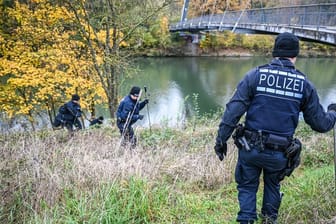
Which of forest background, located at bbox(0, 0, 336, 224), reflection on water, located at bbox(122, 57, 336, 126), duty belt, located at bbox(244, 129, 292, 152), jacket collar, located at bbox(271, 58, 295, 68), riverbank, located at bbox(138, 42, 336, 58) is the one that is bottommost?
reflection on water, located at bbox(122, 57, 336, 126)

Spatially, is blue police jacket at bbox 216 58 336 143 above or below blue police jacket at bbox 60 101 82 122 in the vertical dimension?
above

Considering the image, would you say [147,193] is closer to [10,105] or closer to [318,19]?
[10,105]

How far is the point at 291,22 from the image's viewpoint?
12383 millimetres

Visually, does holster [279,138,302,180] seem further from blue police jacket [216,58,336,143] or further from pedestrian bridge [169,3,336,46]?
pedestrian bridge [169,3,336,46]

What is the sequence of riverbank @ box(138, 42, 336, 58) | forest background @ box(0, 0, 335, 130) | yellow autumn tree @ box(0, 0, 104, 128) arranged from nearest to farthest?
yellow autumn tree @ box(0, 0, 104, 128) → forest background @ box(0, 0, 335, 130) → riverbank @ box(138, 42, 336, 58)

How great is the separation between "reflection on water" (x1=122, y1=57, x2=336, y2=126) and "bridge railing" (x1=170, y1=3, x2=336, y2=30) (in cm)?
436

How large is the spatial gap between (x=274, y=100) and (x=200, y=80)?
21349 millimetres

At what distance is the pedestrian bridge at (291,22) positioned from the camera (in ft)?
32.7

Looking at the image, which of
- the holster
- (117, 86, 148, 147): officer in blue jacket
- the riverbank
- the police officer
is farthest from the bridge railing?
the riverbank

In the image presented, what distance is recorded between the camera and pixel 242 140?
2.35 metres

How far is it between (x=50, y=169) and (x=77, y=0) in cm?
700

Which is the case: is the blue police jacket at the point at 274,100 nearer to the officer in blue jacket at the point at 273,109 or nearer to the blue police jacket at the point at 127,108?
the officer in blue jacket at the point at 273,109

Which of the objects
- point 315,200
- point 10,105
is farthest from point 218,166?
point 10,105

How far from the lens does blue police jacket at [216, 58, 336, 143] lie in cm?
221
